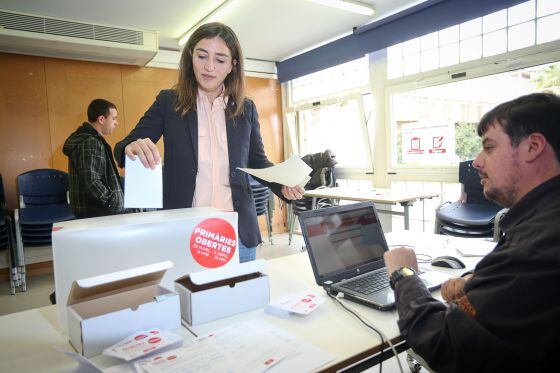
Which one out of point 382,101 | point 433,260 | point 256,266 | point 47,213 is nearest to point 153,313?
point 256,266

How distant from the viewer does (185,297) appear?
0.99 m

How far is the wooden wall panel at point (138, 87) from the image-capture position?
486 cm

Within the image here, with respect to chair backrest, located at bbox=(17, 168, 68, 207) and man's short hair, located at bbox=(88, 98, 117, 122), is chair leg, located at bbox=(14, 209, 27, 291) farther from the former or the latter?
man's short hair, located at bbox=(88, 98, 117, 122)

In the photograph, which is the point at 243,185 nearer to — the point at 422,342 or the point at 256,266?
the point at 256,266

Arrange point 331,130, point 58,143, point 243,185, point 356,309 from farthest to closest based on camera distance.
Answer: point 331,130 → point 58,143 → point 243,185 → point 356,309

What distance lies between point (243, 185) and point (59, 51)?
3878mm

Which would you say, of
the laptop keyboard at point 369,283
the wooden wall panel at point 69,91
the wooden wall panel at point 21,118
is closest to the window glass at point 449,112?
the laptop keyboard at point 369,283

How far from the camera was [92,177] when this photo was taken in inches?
108

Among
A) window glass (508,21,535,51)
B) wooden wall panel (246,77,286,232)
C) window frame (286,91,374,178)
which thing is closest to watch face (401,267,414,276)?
window glass (508,21,535,51)

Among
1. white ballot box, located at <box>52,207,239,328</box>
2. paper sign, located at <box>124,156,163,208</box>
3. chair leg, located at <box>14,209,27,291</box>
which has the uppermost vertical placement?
paper sign, located at <box>124,156,163,208</box>

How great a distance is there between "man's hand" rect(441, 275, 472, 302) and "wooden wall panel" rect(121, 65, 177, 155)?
424 centimetres

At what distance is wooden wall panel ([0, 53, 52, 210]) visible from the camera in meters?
4.18

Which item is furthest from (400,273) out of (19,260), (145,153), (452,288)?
(19,260)

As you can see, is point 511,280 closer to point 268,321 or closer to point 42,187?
point 268,321
